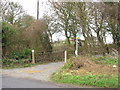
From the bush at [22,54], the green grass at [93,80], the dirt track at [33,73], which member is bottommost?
the dirt track at [33,73]

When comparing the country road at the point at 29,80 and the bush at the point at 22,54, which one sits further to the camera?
the bush at the point at 22,54

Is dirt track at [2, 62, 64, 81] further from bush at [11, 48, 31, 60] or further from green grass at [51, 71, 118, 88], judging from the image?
bush at [11, 48, 31, 60]

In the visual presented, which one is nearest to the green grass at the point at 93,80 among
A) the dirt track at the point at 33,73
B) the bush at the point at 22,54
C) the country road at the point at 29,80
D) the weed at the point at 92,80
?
the weed at the point at 92,80

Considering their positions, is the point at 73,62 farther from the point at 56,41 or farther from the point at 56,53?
the point at 56,41

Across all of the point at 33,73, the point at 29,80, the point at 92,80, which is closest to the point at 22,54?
the point at 33,73

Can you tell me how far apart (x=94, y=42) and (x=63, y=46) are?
398cm

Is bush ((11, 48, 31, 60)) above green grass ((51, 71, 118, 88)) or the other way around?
above

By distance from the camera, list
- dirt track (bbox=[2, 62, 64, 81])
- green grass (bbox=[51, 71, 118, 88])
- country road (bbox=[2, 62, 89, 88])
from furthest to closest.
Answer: dirt track (bbox=[2, 62, 64, 81])
country road (bbox=[2, 62, 89, 88])
green grass (bbox=[51, 71, 118, 88])

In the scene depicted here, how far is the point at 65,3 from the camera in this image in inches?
706

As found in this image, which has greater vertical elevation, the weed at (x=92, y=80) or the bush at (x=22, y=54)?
the bush at (x=22, y=54)

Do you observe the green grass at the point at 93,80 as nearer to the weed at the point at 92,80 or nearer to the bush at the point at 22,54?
the weed at the point at 92,80

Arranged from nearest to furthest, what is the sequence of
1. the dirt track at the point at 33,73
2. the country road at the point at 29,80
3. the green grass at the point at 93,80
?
1. the green grass at the point at 93,80
2. the country road at the point at 29,80
3. the dirt track at the point at 33,73

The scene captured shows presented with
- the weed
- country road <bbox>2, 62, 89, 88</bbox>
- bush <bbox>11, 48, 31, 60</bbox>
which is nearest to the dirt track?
country road <bbox>2, 62, 89, 88</bbox>

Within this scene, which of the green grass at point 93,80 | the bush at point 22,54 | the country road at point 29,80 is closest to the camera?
the green grass at point 93,80
